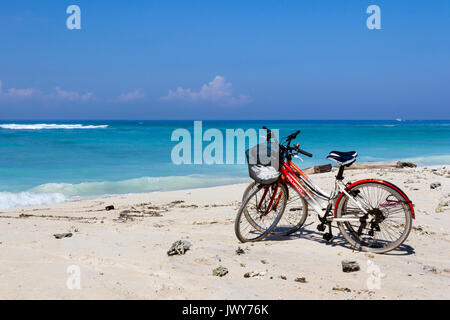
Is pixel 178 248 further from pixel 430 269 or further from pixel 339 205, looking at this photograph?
pixel 430 269

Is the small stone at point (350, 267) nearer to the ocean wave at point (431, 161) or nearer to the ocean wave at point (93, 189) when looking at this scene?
the ocean wave at point (93, 189)

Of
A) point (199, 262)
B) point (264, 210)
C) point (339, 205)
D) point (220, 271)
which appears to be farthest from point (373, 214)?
point (199, 262)

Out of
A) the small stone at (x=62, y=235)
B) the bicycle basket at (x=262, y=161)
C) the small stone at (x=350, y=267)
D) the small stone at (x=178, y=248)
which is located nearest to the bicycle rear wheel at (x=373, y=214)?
the small stone at (x=350, y=267)

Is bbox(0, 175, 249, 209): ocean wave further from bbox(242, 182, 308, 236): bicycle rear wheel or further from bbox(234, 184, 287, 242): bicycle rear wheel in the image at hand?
bbox(234, 184, 287, 242): bicycle rear wheel

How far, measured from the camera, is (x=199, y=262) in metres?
4.02

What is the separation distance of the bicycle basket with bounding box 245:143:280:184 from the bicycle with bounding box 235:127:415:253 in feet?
0.25

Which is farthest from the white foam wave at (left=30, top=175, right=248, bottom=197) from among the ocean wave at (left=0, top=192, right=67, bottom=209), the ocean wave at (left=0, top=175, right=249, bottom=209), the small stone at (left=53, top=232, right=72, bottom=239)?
the small stone at (left=53, top=232, right=72, bottom=239)

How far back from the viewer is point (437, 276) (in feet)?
12.2

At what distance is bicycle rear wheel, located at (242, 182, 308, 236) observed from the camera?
4.96 meters

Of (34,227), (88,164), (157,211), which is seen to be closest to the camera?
(34,227)
